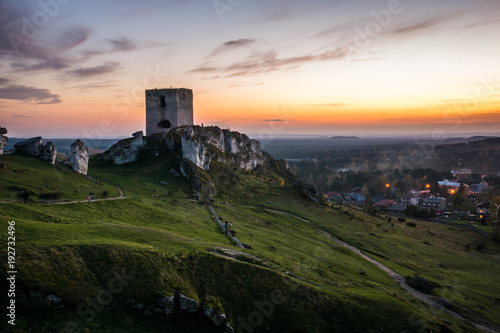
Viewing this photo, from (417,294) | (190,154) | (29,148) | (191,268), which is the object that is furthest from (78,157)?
(417,294)

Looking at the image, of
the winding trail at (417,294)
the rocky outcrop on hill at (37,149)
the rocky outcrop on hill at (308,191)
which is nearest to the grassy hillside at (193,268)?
the winding trail at (417,294)

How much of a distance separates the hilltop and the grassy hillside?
90 mm

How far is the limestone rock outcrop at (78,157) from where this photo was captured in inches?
1805

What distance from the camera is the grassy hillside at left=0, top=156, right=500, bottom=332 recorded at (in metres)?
19.2

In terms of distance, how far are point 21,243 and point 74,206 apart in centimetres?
1232

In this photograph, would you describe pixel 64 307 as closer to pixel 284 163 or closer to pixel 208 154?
pixel 208 154

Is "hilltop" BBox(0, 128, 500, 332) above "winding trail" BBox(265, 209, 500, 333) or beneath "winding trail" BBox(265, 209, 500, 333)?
above

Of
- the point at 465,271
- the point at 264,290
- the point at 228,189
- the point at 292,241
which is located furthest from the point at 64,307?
the point at 465,271

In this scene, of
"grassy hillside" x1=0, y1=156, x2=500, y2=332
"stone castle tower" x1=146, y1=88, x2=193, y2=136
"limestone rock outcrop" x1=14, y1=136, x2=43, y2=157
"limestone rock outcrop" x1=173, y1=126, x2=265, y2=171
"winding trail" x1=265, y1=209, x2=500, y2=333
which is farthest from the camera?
"stone castle tower" x1=146, y1=88, x2=193, y2=136

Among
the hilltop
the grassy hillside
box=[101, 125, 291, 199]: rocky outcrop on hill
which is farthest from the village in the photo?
the grassy hillside

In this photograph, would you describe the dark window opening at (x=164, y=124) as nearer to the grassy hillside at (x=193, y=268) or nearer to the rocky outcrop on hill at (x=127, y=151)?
the rocky outcrop on hill at (x=127, y=151)

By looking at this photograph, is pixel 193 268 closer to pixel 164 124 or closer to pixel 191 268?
pixel 191 268

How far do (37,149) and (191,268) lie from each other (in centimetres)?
3516

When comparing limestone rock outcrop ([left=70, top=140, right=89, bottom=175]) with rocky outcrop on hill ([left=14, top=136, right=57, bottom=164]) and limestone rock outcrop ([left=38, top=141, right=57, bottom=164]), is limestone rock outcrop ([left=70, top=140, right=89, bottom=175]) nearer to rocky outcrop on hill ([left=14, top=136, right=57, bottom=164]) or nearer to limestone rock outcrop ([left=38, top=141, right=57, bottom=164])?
limestone rock outcrop ([left=38, top=141, right=57, bottom=164])
